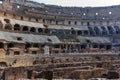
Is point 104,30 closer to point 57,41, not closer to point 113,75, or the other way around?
point 57,41

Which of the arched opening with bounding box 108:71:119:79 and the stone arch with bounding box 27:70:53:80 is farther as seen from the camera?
→ the stone arch with bounding box 27:70:53:80

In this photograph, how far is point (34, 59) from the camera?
91.7 ft

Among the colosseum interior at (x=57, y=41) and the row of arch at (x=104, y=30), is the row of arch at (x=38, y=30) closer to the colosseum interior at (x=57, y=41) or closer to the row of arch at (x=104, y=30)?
the colosseum interior at (x=57, y=41)

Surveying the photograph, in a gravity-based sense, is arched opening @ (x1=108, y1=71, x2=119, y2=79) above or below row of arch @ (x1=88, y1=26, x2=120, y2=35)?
above

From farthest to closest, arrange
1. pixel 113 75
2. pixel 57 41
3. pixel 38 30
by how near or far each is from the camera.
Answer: pixel 38 30, pixel 57 41, pixel 113 75

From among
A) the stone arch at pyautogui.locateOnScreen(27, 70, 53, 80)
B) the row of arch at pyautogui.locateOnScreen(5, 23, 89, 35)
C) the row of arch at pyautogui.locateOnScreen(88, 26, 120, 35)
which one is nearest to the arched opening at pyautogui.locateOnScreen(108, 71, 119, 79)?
the stone arch at pyautogui.locateOnScreen(27, 70, 53, 80)

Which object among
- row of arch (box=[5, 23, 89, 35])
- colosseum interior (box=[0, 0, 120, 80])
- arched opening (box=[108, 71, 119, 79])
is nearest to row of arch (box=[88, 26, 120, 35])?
colosseum interior (box=[0, 0, 120, 80])

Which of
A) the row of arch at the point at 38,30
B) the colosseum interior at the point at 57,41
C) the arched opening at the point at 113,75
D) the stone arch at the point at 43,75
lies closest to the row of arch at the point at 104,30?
the colosseum interior at the point at 57,41

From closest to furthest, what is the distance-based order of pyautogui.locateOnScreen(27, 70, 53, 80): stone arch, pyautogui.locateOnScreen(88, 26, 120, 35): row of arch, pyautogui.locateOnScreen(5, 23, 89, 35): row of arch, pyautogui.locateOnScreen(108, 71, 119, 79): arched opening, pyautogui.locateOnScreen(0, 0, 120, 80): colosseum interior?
pyautogui.locateOnScreen(108, 71, 119, 79): arched opening, pyautogui.locateOnScreen(27, 70, 53, 80): stone arch, pyautogui.locateOnScreen(0, 0, 120, 80): colosseum interior, pyautogui.locateOnScreen(5, 23, 89, 35): row of arch, pyautogui.locateOnScreen(88, 26, 120, 35): row of arch

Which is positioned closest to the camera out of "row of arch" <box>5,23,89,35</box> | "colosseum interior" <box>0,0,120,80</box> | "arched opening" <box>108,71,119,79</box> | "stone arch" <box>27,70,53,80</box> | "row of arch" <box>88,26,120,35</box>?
"arched opening" <box>108,71,119,79</box>

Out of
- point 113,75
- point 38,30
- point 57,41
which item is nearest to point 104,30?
point 57,41

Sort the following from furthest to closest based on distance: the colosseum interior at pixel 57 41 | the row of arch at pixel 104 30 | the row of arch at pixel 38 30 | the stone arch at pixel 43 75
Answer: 1. the row of arch at pixel 104 30
2. the row of arch at pixel 38 30
3. the colosseum interior at pixel 57 41
4. the stone arch at pixel 43 75

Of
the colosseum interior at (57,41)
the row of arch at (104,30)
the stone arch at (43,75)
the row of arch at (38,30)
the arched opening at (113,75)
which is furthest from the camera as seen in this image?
the row of arch at (104,30)

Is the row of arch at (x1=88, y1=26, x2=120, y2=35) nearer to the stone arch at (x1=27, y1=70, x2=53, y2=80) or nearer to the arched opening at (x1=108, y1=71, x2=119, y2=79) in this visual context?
the arched opening at (x1=108, y1=71, x2=119, y2=79)
